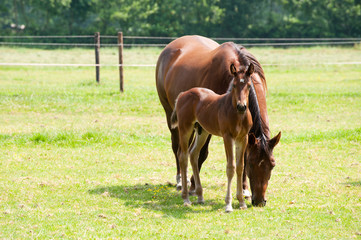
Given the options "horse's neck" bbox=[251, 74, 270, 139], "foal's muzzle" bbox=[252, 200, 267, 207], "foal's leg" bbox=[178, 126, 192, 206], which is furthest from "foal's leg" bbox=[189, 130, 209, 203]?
"horse's neck" bbox=[251, 74, 270, 139]

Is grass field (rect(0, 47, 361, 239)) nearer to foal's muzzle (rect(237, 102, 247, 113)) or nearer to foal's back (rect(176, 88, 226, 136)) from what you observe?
foal's back (rect(176, 88, 226, 136))

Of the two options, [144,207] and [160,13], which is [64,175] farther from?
[160,13]

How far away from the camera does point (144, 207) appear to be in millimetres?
6246

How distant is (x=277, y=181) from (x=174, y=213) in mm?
2157

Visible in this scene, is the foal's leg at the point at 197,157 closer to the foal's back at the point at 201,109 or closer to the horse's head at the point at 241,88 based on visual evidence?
the foal's back at the point at 201,109

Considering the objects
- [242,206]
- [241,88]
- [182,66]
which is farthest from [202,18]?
[241,88]

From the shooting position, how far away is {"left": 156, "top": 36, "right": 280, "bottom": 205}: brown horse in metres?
5.98

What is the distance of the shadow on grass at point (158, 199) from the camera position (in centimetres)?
615

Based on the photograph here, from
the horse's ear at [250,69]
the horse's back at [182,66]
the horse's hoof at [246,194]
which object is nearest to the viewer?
the horse's ear at [250,69]

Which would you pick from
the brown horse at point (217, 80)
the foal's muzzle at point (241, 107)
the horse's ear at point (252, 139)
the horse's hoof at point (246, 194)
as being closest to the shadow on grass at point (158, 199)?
the horse's hoof at point (246, 194)

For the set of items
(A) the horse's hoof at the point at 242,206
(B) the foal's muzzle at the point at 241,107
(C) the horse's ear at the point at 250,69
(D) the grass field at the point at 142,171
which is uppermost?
(C) the horse's ear at the point at 250,69

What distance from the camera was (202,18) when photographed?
5391 cm

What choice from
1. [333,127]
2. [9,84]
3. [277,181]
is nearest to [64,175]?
[277,181]

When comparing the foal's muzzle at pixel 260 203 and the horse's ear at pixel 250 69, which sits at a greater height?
the horse's ear at pixel 250 69
